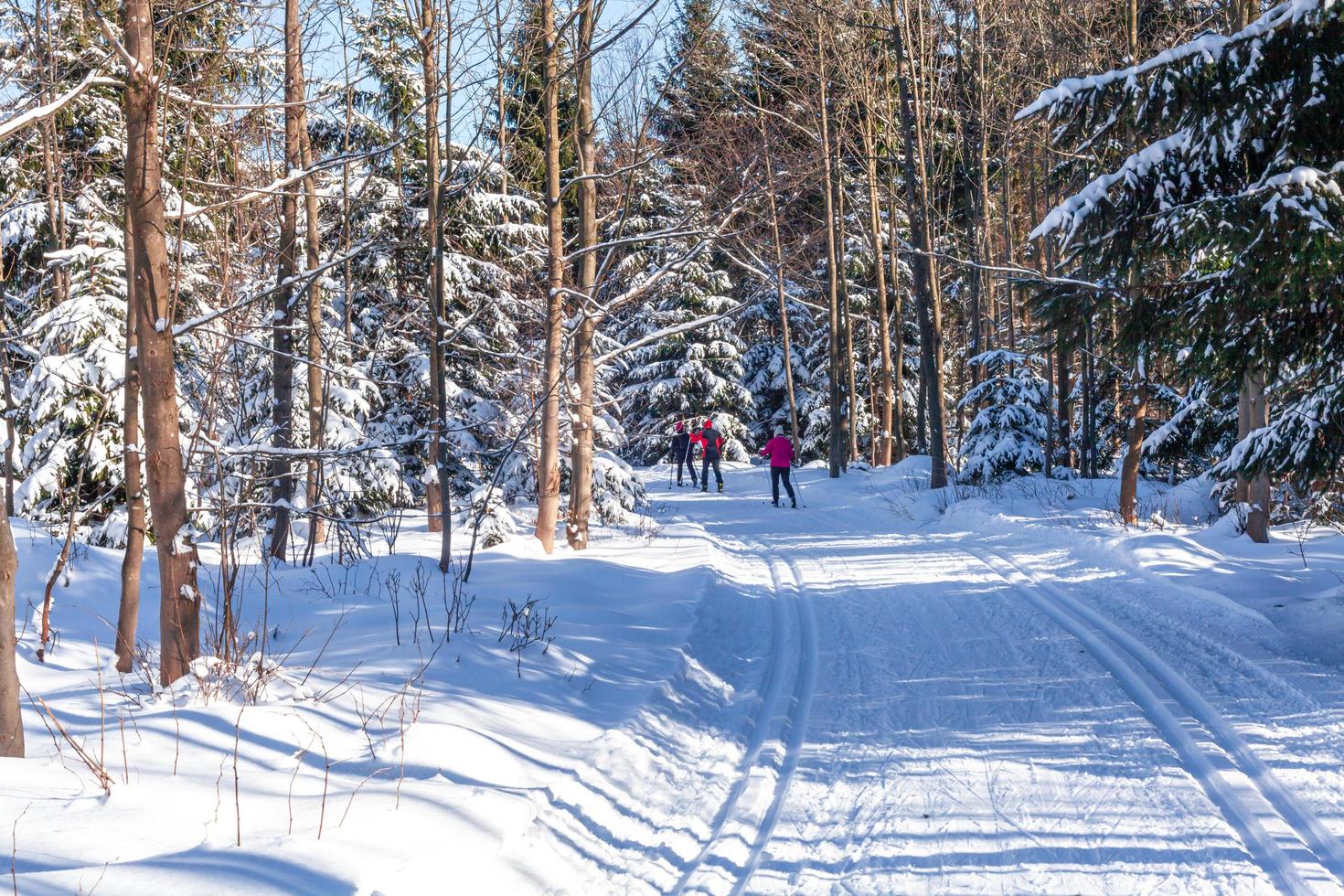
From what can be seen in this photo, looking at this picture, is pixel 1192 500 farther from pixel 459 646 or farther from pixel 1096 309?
pixel 459 646

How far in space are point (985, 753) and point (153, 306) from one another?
18.3 feet

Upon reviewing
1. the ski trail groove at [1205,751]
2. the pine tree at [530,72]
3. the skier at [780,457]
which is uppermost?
the pine tree at [530,72]

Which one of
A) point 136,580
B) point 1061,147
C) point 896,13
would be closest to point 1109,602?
point 1061,147

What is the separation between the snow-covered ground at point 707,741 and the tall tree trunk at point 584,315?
2469 millimetres

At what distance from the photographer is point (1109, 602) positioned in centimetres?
933

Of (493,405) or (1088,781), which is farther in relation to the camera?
(493,405)

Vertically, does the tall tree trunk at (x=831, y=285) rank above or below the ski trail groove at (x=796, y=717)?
above

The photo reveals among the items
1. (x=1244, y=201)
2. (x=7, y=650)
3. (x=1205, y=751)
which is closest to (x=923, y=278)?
(x=1244, y=201)

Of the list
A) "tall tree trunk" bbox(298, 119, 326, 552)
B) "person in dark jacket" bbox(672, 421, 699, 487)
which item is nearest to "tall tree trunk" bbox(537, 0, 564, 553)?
"tall tree trunk" bbox(298, 119, 326, 552)

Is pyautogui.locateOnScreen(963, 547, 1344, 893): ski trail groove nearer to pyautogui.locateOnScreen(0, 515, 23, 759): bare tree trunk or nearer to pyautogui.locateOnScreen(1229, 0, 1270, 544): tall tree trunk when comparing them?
pyautogui.locateOnScreen(1229, 0, 1270, 544): tall tree trunk

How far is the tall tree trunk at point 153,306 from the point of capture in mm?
5699

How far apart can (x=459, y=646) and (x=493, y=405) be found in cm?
1148

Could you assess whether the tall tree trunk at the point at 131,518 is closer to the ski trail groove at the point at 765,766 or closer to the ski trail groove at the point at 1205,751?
the ski trail groove at the point at 765,766

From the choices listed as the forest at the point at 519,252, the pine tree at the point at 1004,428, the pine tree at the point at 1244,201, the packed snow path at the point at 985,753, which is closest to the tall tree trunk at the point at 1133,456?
the forest at the point at 519,252
